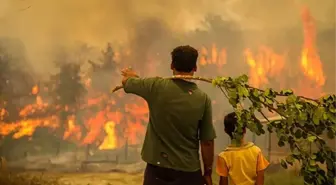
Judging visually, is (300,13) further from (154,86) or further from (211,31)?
(154,86)

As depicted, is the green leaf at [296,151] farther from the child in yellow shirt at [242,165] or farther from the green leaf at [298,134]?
the child in yellow shirt at [242,165]

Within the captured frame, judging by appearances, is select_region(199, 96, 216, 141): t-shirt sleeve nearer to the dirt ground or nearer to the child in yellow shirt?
the child in yellow shirt

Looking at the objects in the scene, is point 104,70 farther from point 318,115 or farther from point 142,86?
point 318,115

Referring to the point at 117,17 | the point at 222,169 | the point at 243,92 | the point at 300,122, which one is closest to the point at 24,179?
the point at 117,17

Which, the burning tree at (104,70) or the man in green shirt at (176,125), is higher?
the burning tree at (104,70)

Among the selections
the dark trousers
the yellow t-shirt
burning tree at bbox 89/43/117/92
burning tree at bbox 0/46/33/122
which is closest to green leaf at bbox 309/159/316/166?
the yellow t-shirt

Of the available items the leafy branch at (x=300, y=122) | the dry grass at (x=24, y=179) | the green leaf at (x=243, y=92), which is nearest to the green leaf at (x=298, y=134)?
the leafy branch at (x=300, y=122)

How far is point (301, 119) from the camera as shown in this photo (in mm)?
1704

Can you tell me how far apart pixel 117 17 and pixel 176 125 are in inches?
64.7

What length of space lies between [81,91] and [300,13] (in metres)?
1.64

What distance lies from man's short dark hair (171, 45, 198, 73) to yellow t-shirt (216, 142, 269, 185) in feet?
1.62

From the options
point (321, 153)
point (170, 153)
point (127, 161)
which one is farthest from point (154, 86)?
point (127, 161)

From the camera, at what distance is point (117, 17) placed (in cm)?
317

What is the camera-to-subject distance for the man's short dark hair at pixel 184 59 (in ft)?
5.77
